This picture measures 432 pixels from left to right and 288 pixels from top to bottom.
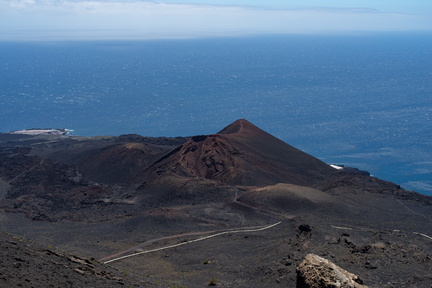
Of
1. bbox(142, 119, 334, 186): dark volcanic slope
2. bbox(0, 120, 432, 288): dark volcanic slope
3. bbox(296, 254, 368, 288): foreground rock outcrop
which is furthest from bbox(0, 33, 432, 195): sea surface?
bbox(296, 254, 368, 288): foreground rock outcrop

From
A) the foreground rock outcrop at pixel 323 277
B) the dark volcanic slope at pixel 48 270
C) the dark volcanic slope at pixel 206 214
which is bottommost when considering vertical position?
the dark volcanic slope at pixel 206 214

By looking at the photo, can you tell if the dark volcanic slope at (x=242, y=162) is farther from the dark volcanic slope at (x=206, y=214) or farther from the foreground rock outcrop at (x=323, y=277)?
the foreground rock outcrop at (x=323, y=277)

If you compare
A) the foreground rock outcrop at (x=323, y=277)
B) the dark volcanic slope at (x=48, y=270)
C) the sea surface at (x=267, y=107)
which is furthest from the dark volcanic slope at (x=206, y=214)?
the sea surface at (x=267, y=107)

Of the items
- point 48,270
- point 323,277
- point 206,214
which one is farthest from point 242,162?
point 323,277

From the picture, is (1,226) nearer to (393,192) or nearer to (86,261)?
(86,261)

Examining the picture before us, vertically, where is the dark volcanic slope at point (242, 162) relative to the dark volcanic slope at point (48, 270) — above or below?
below

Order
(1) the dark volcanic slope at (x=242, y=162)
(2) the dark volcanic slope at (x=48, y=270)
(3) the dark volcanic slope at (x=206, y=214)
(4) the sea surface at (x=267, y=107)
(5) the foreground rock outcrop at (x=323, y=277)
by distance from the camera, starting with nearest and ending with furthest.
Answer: (5) the foreground rock outcrop at (x=323, y=277)
(2) the dark volcanic slope at (x=48, y=270)
(3) the dark volcanic slope at (x=206, y=214)
(1) the dark volcanic slope at (x=242, y=162)
(4) the sea surface at (x=267, y=107)

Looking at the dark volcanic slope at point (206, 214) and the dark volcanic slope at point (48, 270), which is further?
the dark volcanic slope at point (206, 214)
